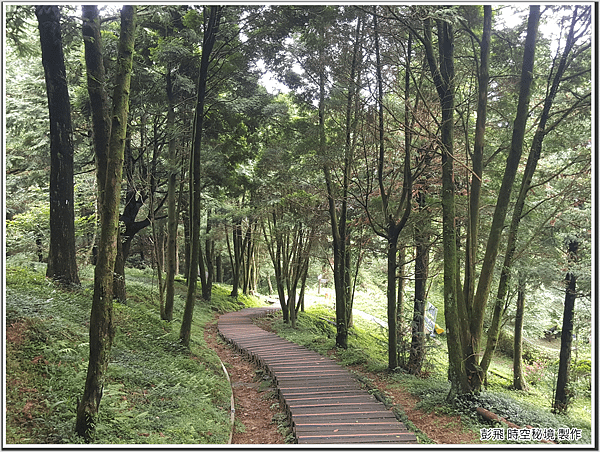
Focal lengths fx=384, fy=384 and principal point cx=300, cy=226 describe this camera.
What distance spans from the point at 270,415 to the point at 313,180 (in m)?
7.70

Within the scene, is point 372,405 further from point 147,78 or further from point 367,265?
point 367,265

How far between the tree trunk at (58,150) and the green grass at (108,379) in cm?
65

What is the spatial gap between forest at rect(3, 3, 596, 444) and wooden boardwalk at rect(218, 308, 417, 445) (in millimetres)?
828

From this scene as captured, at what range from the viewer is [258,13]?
973cm

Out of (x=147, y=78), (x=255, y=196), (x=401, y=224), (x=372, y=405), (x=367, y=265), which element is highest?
(x=147, y=78)

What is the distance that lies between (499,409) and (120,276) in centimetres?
932

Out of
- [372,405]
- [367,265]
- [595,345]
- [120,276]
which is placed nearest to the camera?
[595,345]

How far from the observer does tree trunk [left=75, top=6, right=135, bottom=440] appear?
4652 millimetres

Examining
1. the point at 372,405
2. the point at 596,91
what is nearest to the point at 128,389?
the point at 372,405

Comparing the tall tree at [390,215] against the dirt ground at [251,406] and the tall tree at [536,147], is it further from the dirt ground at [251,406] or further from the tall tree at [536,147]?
the dirt ground at [251,406]

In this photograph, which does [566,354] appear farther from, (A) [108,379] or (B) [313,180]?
(A) [108,379]

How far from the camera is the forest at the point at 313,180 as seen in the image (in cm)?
585

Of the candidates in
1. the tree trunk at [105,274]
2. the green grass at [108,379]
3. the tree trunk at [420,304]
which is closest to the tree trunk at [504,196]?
the tree trunk at [420,304]

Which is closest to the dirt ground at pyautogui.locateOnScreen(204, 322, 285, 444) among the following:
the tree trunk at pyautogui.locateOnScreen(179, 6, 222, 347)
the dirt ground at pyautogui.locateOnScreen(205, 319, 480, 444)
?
the dirt ground at pyautogui.locateOnScreen(205, 319, 480, 444)
